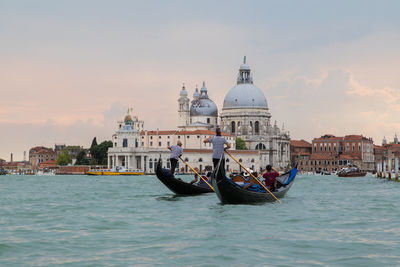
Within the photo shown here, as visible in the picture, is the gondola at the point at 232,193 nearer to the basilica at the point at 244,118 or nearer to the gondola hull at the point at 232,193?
the gondola hull at the point at 232,193

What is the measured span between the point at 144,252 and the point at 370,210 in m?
8.18

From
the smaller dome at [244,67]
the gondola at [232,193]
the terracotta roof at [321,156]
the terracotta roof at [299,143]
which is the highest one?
the smaller dome at [244,67]

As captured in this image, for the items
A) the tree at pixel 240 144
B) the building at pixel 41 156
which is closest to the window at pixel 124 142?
the tree at pixel 240 144

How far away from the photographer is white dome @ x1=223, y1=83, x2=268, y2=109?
10619cm

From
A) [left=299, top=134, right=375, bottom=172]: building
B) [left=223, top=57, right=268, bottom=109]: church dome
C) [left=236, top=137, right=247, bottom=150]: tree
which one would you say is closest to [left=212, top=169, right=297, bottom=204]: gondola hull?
[left=236, top=137, right=247, bottom=150]: tree

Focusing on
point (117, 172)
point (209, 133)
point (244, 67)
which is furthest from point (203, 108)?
point (117, 172)

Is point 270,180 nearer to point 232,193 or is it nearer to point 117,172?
point 232,193

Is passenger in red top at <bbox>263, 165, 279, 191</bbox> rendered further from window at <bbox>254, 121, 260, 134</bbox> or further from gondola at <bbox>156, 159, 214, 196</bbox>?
window at <bbox>254, 121, 260, 134</bbox>

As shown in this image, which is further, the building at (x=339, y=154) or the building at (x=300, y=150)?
the building at (x=300, y=150)

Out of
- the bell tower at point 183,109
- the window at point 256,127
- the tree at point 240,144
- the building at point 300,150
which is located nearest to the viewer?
the tree at point 240,144

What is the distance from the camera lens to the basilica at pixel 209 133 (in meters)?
92.1

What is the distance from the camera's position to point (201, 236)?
11.2m

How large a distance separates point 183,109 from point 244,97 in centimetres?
922

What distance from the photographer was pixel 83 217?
14.4 metres
